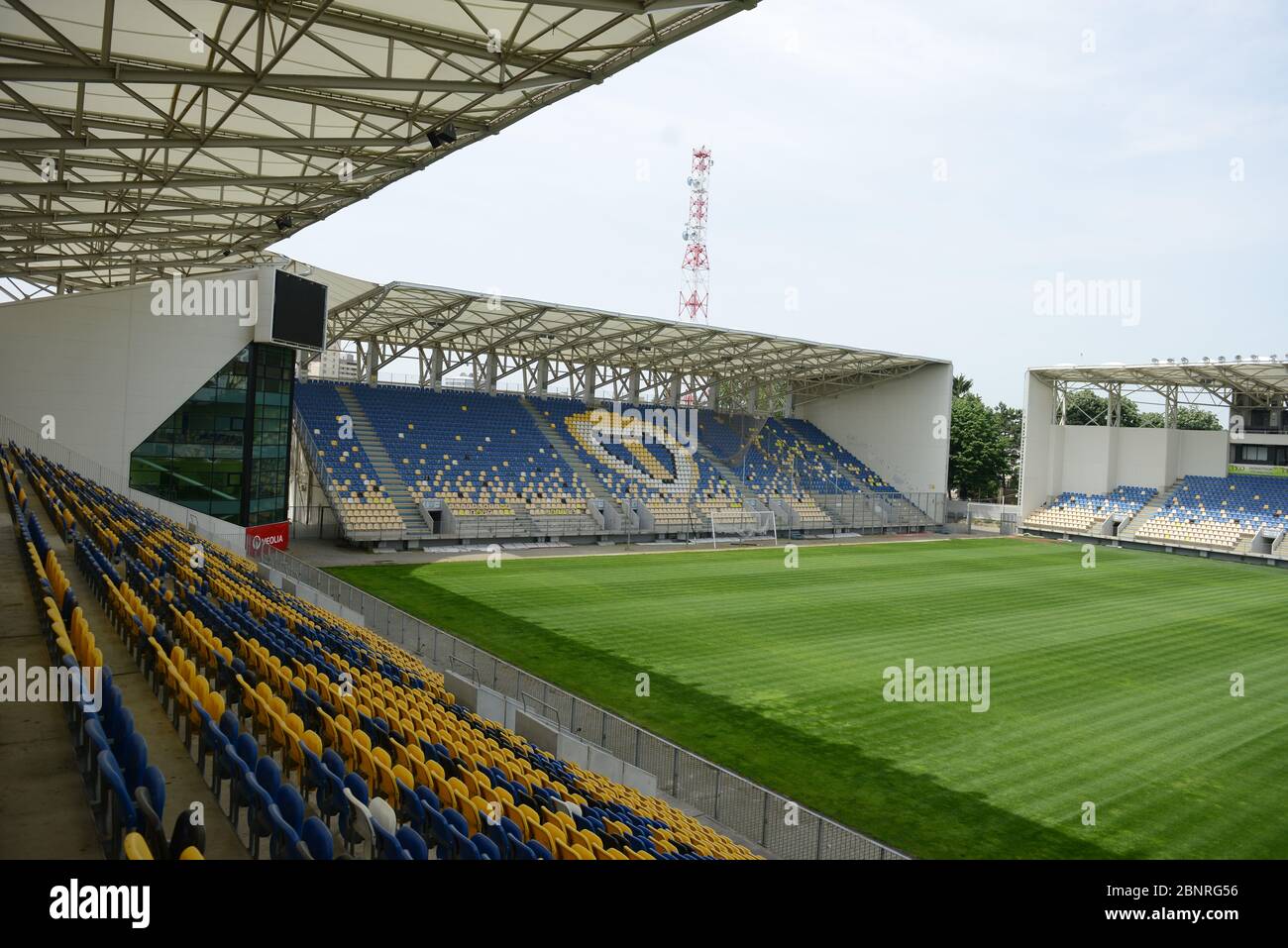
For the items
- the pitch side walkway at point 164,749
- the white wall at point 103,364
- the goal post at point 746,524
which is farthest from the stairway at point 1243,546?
the pitch side walkway at point 164,749

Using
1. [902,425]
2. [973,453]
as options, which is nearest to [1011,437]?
[973,453]

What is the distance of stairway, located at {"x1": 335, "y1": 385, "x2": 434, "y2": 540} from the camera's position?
3484cm

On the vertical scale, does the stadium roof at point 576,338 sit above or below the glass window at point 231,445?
above

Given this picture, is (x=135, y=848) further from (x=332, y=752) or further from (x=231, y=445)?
(x=231, y=445)

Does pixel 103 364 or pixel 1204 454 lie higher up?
pixel 103 364

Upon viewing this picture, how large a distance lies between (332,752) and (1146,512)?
54.7 metres

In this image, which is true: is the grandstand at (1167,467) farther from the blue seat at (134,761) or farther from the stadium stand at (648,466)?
the blue seat at (134,761)

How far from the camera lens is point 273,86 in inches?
481

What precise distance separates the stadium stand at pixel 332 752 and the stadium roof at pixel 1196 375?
1786 inches

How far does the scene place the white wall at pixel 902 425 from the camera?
53.5m

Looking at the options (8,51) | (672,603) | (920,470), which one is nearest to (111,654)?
(8,51)

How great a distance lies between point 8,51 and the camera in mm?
11664

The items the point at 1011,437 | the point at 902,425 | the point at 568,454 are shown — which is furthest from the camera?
the point at 1011,437

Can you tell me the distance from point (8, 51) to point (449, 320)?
1035 inches
